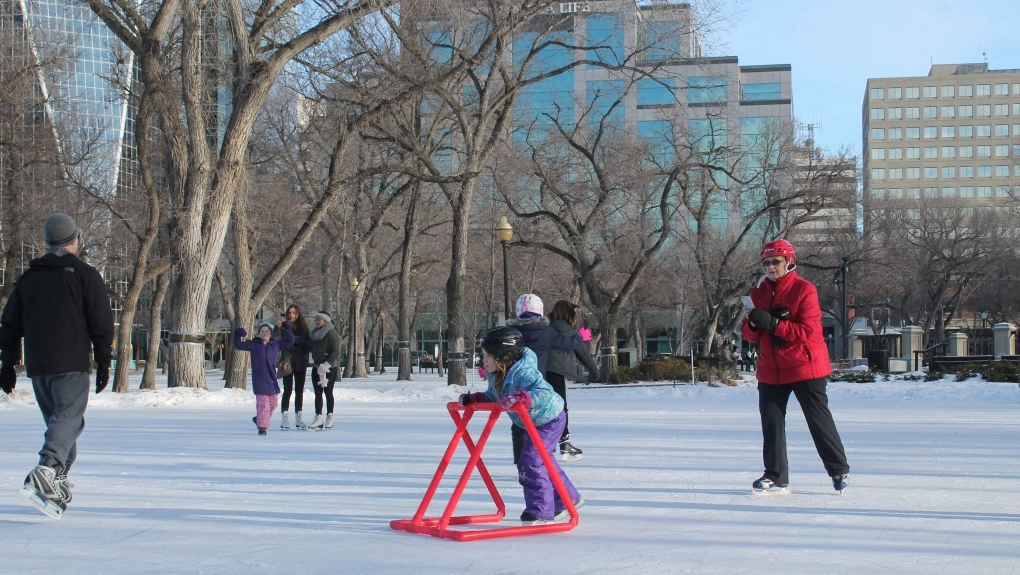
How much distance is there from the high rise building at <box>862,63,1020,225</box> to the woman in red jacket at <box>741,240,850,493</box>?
126 m

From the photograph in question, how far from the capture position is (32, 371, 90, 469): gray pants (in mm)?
6141

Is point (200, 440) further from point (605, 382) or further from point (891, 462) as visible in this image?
point (605, 382)

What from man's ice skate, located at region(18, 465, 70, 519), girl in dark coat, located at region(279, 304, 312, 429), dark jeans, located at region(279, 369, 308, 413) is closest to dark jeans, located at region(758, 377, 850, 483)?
man's ice skate, located at region(18, 465, 70, 519)

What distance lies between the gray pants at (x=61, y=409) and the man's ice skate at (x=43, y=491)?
112mm

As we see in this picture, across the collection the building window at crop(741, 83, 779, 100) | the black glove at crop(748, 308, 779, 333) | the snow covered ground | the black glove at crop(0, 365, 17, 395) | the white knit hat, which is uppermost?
the building window at crop(741, 83, 779, 100)

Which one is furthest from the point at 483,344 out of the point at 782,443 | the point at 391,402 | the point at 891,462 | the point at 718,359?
the point at 718,359

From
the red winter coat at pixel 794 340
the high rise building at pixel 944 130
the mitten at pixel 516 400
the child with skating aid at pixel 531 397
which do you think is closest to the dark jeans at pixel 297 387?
the red winter coat at pixel 794 340

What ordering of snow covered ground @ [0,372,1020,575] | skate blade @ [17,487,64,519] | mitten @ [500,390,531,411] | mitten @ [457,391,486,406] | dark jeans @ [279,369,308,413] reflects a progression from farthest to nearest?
dark jeans @ [279,369,308,413], skate blade @ [17,487,64,519], mitten @ [457,391,486,406], mitten @ [500,390,531,411], snow covered ground @ [0,372,1020,575]

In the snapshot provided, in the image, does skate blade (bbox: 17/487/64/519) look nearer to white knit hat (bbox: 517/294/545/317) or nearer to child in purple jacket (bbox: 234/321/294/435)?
white knit hat (bbox: 517/294/545/317)

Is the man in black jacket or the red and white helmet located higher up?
the red and white helmet

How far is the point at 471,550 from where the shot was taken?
523 centimetres

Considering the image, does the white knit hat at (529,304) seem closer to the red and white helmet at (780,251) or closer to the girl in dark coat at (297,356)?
the red and white helmet at (780,251)

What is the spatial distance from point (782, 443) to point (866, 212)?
33523 mm

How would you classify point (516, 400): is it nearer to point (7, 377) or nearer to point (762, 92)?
point (7, 377)
